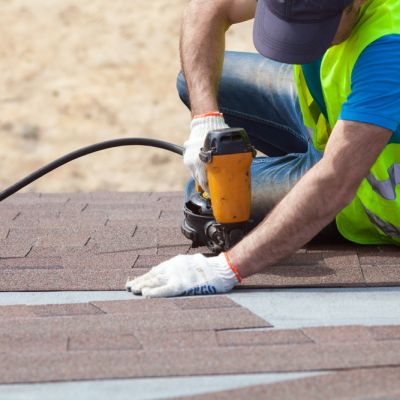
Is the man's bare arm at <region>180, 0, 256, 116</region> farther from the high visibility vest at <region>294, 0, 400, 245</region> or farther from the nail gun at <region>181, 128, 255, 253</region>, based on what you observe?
the nail gun at <region>181, 128, 255, 253</region>

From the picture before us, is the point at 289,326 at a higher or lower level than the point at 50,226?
higher

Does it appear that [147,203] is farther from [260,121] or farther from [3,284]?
[3,284]

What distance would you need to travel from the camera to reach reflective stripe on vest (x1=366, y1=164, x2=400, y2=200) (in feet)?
9.18

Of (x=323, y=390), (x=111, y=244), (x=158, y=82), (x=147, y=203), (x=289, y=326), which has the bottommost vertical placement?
(x=158, y=82)

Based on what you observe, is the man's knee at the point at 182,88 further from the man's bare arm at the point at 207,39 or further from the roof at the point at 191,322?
the roof at the point at 191,322

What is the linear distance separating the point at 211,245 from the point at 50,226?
2.22ft

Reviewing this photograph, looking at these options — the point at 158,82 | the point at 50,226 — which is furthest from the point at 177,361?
the point at 158,82

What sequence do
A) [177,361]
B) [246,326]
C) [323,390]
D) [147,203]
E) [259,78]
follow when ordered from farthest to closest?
[147,203] → [259,78] → [246,326] → [177,361] → [323,390]

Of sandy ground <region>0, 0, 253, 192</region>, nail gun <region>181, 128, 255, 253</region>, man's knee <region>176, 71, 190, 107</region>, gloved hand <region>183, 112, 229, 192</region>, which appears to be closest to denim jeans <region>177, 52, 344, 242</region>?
man's knee <region>176, 71, 190, 107</region>

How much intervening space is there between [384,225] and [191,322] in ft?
3.08

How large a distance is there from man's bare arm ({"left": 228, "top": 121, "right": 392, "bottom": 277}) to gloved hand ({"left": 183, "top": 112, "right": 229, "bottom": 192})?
0.44 m

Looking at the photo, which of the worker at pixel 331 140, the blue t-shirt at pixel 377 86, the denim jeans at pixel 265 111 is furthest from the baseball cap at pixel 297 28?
the denim jeans at pixel 265 111

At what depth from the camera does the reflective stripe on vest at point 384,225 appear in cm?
290

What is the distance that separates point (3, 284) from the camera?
2.56 m
